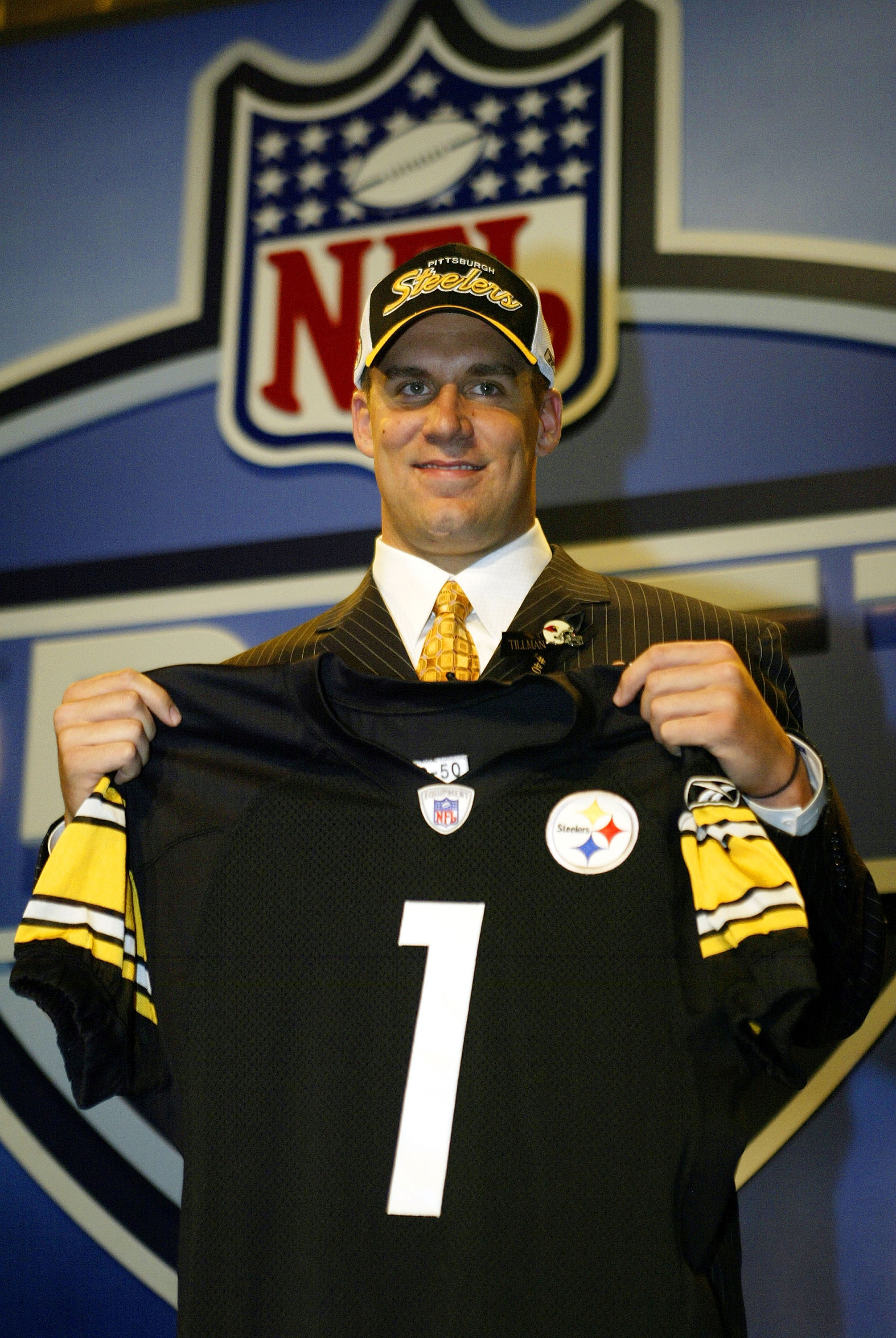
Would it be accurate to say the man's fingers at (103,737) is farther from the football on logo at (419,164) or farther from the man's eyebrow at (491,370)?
the football on logo at (419,164)

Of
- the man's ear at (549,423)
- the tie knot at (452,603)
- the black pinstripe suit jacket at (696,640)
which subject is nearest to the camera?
the black pinstripe suit jacket at (696,640)

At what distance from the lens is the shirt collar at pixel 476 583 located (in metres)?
1.73

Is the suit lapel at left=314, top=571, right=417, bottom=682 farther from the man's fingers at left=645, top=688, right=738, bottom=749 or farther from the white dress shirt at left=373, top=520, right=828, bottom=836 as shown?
the man's fingers at left=645, top=688, right=738, bottom=749

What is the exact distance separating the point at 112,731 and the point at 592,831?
501 millimetres

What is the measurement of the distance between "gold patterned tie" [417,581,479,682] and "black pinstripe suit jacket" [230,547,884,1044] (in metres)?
0.03

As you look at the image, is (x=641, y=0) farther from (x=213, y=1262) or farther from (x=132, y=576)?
(x=213, y=1262)

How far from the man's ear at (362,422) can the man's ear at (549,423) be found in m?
0.25

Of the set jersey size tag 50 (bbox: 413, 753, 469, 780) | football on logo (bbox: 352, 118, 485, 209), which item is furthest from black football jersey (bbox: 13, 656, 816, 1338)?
football on logo (bbox: 352, 118, 485, 209)

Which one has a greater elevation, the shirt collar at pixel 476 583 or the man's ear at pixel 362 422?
the man's ear at pixel 362 422

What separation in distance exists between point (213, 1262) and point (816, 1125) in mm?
1116

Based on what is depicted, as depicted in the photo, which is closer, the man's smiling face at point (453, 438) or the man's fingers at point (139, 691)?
the man's fingers at point (139, 691)

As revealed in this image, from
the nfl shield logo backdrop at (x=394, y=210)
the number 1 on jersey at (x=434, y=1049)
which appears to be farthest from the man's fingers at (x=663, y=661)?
the nfl shield logo backdrop at (x=394, y=210)

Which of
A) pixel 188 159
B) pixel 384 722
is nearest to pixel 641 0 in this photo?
pixel 188 159

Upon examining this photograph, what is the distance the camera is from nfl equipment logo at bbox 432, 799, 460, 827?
1290mm
